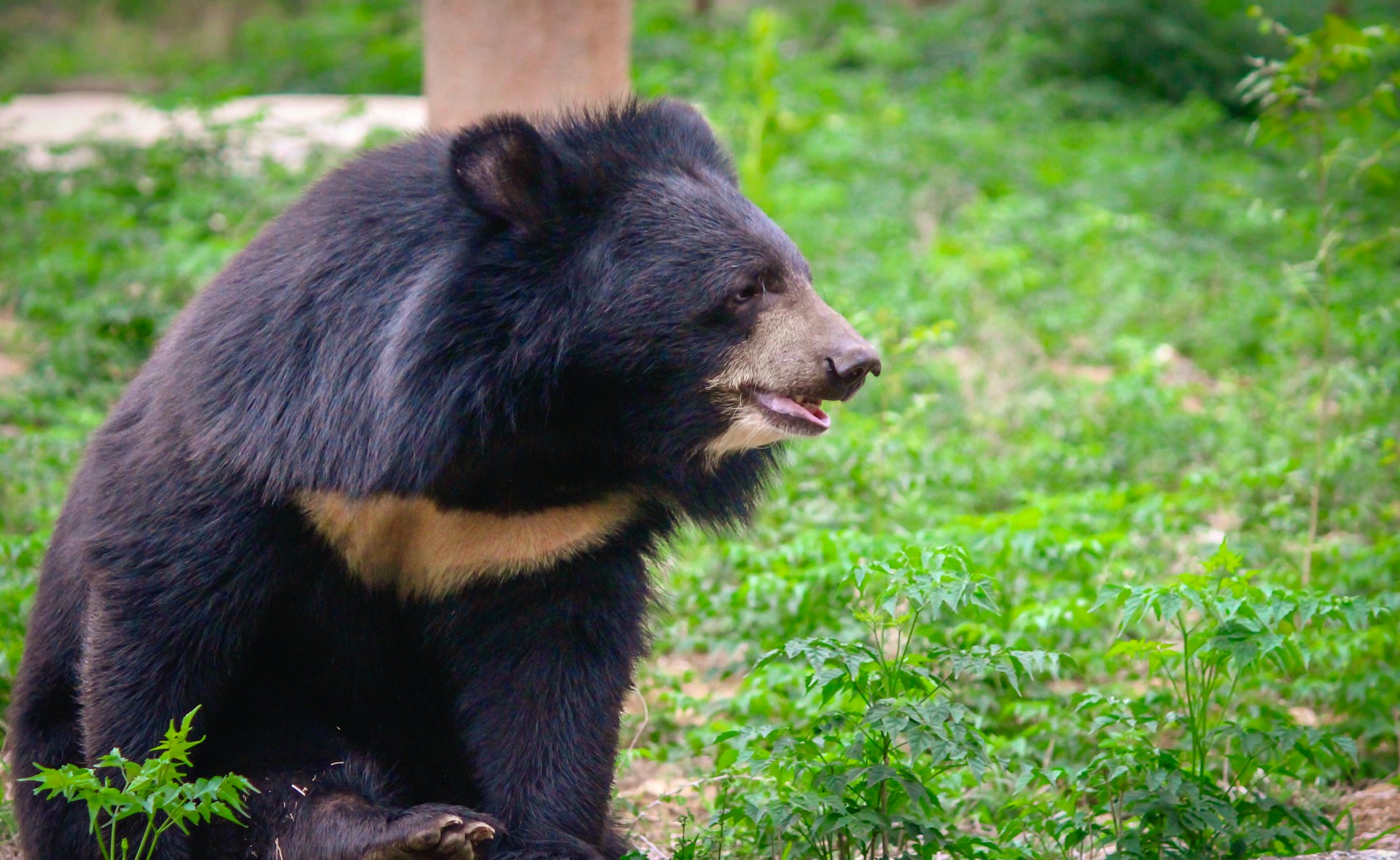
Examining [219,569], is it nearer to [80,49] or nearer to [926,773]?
[926,773]

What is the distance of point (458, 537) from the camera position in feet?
9.21

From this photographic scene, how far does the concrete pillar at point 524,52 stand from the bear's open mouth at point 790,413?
3.29 m

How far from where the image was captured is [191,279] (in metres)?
7.16

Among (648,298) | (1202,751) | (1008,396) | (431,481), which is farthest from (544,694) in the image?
(1008,396)

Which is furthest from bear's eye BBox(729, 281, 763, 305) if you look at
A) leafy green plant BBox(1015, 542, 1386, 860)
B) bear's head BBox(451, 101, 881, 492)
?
leafy green plant BBox(1015, 542, 1386, 860)

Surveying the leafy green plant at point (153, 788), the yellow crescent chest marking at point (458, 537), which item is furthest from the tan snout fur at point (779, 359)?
the leafy green plant at point (153, 788)

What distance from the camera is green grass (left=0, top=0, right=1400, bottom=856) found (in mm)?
3688

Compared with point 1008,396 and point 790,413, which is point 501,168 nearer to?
point 790,413

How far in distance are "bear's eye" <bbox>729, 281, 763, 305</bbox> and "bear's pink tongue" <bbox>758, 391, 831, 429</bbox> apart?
0.19 meters

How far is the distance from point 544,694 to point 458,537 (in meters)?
0.36

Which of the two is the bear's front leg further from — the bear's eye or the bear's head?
the bear's eye

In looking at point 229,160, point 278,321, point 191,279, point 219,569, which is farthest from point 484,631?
point 229,160

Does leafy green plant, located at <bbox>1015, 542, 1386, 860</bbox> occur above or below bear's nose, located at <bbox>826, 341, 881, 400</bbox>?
below

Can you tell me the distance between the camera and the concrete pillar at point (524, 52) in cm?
585
